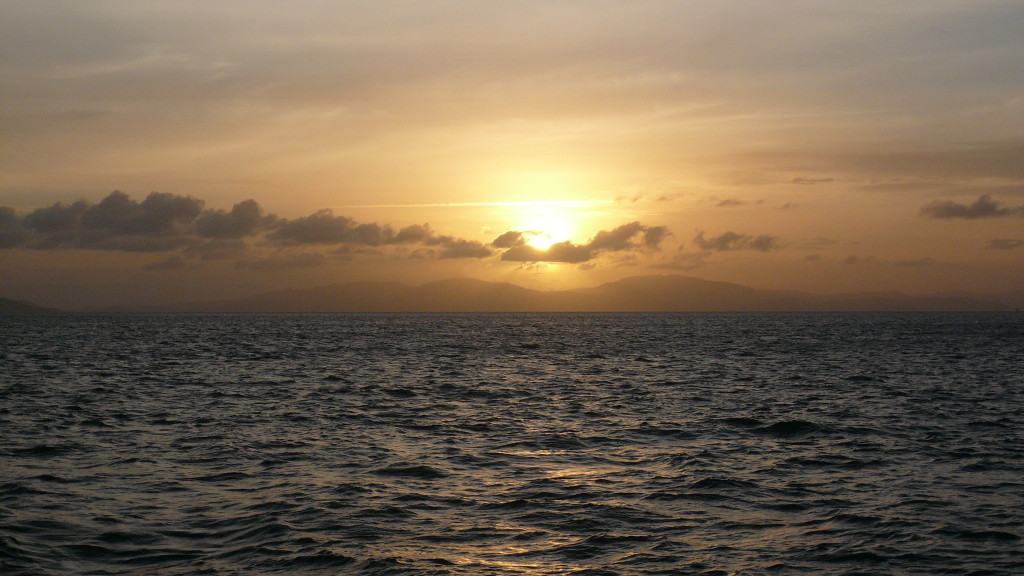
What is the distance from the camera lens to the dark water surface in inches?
626

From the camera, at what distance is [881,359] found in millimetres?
79312

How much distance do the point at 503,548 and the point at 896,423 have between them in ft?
78.5

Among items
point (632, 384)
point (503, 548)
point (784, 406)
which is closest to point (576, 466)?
point (503, 548)

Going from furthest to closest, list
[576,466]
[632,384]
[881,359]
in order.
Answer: [881,359] < [632,384] < [576,466]

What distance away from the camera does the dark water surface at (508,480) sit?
626 inches

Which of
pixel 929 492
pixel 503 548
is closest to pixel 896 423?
pixel 929 492

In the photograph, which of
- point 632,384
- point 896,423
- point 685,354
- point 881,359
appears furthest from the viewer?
point 685,354

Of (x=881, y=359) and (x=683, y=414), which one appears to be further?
(x=881, y=359)

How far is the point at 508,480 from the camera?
22406 mm

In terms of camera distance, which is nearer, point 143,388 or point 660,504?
point 660,504

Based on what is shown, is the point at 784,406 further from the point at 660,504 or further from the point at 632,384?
the point at 660,504

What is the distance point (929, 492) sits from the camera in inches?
833

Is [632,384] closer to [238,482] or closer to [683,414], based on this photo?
[683,414]

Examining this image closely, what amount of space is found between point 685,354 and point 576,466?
66.4 m
